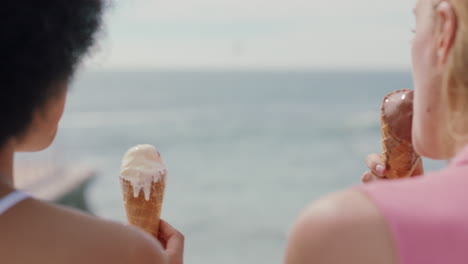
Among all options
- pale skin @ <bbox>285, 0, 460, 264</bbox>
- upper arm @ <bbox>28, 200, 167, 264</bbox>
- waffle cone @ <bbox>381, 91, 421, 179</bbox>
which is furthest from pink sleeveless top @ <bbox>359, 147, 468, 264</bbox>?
waffle cone @ <bbox>381, 91, 421, 179</bbox>

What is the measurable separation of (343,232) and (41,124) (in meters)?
0.65

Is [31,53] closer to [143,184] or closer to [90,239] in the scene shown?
[90,239]

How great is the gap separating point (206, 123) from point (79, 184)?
24526mm

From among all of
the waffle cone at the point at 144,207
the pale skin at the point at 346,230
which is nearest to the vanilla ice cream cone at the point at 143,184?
the waffle cone at the point at 144,207

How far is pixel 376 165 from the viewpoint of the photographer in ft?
6.09

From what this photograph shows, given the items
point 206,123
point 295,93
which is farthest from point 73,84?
point 295,93

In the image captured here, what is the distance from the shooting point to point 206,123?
125 feet

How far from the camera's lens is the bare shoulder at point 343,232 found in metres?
0.91

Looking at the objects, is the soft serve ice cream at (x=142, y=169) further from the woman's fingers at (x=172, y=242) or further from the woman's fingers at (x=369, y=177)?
the woman's fingers at (x=369, y=177)

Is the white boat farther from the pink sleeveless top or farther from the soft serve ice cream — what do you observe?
the pink sleeveless top

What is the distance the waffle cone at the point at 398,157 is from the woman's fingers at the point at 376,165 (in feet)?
0.05

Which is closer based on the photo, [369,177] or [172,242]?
[172,242]

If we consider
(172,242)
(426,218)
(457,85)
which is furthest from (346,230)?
(172,242)

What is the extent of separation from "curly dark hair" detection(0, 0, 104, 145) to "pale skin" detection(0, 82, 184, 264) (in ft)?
0.10
